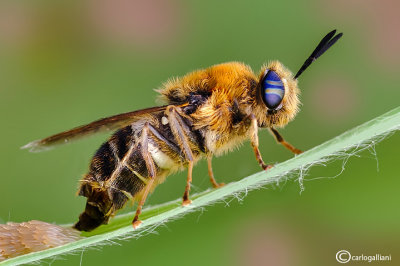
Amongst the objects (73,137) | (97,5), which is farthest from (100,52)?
(73,137)

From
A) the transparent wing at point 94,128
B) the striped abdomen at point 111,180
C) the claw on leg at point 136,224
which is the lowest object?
the claw on leg at point 136,224

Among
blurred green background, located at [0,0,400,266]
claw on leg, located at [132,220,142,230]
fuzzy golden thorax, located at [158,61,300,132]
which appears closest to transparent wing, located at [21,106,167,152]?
fuzzy golden thorax, located at [158,61,300,132]

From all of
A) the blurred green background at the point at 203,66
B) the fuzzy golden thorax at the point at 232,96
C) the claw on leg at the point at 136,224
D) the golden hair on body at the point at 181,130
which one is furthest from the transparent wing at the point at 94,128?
the claw on leg at the point at 136,224

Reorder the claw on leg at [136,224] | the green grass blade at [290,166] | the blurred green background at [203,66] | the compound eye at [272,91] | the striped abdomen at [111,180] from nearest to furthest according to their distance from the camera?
the green grass blade at [290,166], the claw on leg at [136,224], the striped abdomen at [111,180], the compound eye at [272,91], the blurred green background at [203,66]

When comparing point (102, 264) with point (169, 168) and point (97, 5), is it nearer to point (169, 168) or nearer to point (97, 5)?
point (169, 168)

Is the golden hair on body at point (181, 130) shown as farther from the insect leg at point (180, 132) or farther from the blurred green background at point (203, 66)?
the blurred green background at point (203, 66)

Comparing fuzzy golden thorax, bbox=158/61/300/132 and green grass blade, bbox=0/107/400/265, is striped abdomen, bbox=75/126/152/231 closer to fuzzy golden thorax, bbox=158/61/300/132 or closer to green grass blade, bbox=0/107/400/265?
fuzzy golden thorax, bbox=158/61/300/132

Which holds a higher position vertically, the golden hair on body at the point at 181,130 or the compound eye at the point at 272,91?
the compound eye at the point at 272,91

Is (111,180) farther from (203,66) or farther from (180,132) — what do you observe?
(203,66)
